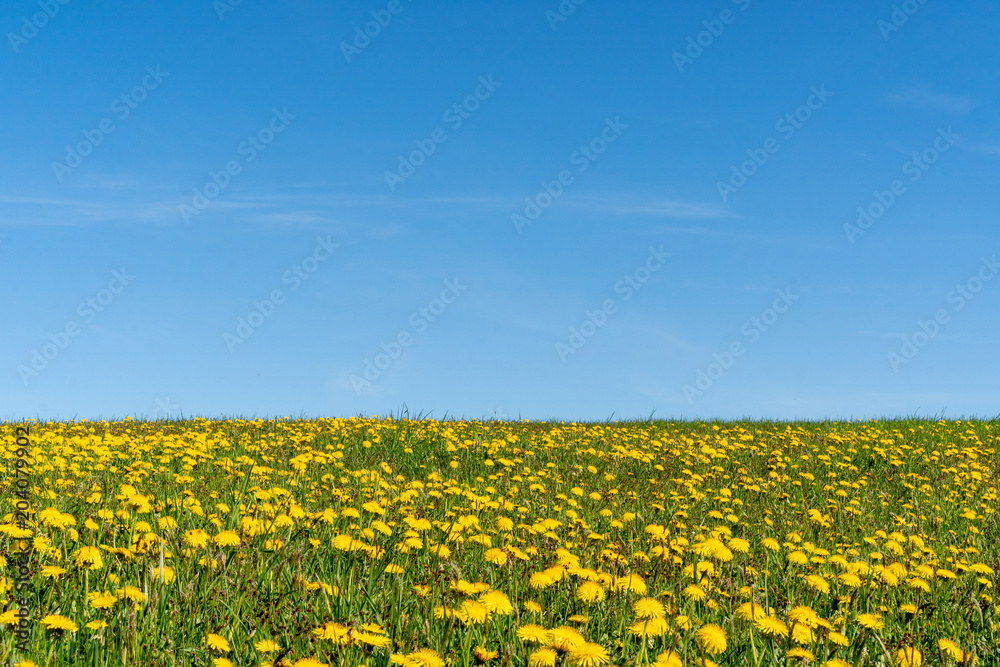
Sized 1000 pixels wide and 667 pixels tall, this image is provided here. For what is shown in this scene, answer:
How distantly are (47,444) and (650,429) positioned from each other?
9686mm

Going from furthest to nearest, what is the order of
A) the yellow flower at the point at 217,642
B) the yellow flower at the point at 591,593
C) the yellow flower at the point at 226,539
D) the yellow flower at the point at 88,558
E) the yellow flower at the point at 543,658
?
1. the yellow flower at the point at 226,539
2. the yellow flower at the point at 88,558
3. the yellow flower at the point at 591,593
4. the yellow flower at the point at 217,642
5. the yellow flower at the point at 543,658

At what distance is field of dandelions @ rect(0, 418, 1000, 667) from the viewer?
3457 millimetres

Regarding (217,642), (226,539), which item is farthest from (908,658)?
(226,539)

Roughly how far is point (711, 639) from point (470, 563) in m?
2.08

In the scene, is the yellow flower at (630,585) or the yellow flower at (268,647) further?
the yellow flower at (630,585)

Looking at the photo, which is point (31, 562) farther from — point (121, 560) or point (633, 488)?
point (633, 488)

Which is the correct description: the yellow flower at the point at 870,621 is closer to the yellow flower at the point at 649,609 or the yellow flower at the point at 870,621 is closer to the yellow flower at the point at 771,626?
the yellow flower at the point at 771,626

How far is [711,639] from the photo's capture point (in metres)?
3.48

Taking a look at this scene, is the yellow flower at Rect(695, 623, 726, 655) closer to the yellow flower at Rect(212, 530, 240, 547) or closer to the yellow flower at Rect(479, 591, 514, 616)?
the yellow flower at Rect(479, 591, 514, 616)

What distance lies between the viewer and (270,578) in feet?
A: 14.2

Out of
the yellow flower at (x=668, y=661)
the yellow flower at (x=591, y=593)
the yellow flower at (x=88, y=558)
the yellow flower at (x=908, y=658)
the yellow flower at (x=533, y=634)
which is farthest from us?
the yellow flower at (x=88, y=558)

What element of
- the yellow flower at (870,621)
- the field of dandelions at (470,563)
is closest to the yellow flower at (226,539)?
the field of dandelions at (470,563)

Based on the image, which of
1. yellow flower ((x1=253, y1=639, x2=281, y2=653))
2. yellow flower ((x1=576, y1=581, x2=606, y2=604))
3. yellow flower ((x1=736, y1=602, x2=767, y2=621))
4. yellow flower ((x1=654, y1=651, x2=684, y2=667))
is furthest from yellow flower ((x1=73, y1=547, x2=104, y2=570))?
yellow flower ((x1=736, y1=602, x2=767, y2=621))

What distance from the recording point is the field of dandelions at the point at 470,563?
3.46m
